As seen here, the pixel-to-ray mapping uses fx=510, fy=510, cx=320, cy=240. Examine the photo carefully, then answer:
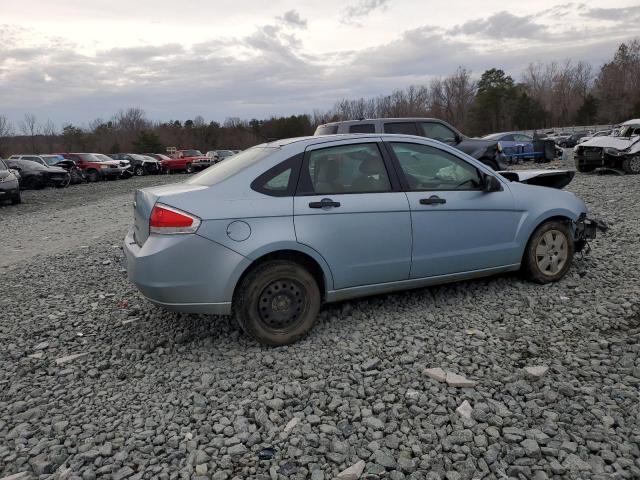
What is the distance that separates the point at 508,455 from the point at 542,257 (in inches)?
116

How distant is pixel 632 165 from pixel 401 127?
839cm

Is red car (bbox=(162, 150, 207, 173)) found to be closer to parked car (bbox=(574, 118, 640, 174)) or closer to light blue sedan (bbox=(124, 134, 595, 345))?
parked car (bbox=(574, 118, 640, 174))

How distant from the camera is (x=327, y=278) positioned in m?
4.15

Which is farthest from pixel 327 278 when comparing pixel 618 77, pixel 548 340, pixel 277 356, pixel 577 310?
pixel 618 77

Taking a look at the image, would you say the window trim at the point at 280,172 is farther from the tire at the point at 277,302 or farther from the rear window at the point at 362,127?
the rear window at the point at 362,127

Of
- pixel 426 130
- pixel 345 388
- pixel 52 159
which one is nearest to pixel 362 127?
pixel 426 130

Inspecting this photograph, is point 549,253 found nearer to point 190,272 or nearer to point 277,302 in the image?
point 277,302

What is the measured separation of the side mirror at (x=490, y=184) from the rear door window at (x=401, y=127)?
688 cm

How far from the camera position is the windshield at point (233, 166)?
4183mm

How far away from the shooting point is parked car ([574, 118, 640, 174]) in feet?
50.4

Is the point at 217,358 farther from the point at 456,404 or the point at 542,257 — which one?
the point at 542,257

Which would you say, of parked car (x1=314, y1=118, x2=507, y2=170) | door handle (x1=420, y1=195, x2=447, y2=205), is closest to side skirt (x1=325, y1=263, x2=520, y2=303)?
door handle (x1=420, y1=195, x2=447, y2=205)

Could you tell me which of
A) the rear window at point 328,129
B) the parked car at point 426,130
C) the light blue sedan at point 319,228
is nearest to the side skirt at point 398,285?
the light blue sedan at point 319,228

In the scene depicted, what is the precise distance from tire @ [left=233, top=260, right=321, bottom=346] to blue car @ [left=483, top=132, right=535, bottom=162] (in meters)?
19.3
